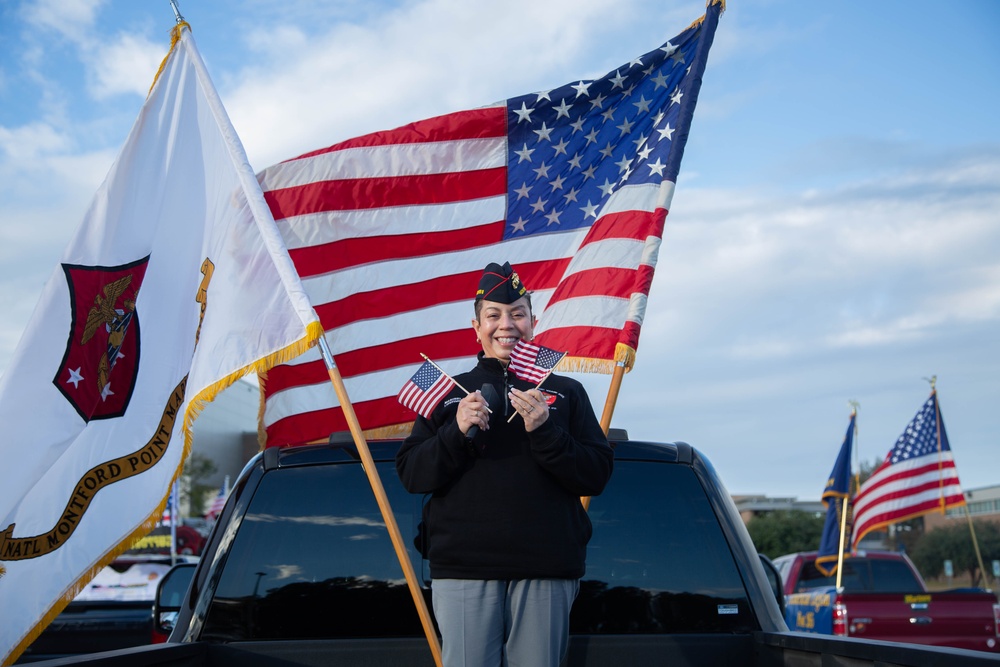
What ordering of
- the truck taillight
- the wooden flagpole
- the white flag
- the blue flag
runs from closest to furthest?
1. the white flag
2. the wooden flagpole
3. the truck taillight
4. the blue flag

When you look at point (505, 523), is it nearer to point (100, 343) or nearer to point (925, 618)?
point (100, 343)

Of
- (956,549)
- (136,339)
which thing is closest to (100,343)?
(136,339)

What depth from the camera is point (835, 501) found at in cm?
1647

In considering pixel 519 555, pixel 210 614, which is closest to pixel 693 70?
pixel 519 555

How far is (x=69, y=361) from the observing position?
3914 mm

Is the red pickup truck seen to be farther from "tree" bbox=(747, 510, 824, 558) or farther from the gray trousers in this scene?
"tree" bbox=(747, 510, 824, 558)

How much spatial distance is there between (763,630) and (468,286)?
255 cm

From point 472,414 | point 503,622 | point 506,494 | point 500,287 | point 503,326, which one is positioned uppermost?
point 500,287

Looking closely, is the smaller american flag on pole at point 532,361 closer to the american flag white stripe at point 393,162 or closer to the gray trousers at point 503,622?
the gray trousers at point 503,622

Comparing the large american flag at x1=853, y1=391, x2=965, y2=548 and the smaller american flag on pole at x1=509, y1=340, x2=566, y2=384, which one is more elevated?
the large american flag at x1=853, y1=391, x2=965, y2=548

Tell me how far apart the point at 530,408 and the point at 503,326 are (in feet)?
1.66

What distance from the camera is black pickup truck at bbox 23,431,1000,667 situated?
11.6ft

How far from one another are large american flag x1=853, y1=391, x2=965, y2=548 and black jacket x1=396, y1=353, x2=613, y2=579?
1420 cm

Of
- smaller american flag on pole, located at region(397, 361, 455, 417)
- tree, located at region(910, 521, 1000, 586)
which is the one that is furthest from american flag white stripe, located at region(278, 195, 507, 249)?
tree, located at region(910, 521, 1000, 586)
